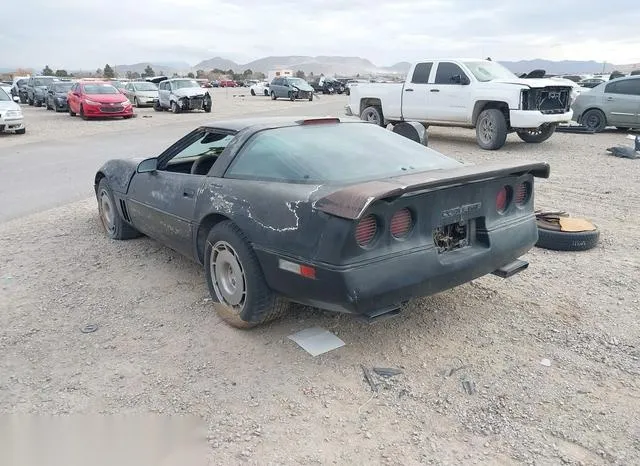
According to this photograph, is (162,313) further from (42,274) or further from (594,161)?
(594,161)

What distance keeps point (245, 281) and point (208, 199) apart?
71 centimetres

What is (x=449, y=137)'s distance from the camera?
1498cm

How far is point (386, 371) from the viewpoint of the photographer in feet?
10.4

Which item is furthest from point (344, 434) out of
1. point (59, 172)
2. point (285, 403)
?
point (59, 172)

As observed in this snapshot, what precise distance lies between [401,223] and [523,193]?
4.18 ft

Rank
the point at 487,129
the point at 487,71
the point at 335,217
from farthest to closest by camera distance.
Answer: the point at 487,71, the point at 487,129, the point at 335,217

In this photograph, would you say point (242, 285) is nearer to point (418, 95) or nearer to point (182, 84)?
point (418, 95)

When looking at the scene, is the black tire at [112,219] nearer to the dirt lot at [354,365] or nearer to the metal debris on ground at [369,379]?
the dirt lot at [354,365]

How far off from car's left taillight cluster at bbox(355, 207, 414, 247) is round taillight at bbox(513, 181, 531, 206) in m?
1.11

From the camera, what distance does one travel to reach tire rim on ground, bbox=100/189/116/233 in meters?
5.61

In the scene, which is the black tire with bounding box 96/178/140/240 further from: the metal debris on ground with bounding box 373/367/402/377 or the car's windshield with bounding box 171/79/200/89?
the car's windshield with bounding box 171/79/200/89

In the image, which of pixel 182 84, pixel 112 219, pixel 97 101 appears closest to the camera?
pixel 112 219

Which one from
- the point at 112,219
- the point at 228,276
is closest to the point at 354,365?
the point at 228,276

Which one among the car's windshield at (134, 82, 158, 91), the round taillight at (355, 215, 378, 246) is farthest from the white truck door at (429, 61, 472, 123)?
the car's windshield at (134, 82, 158, 91)
